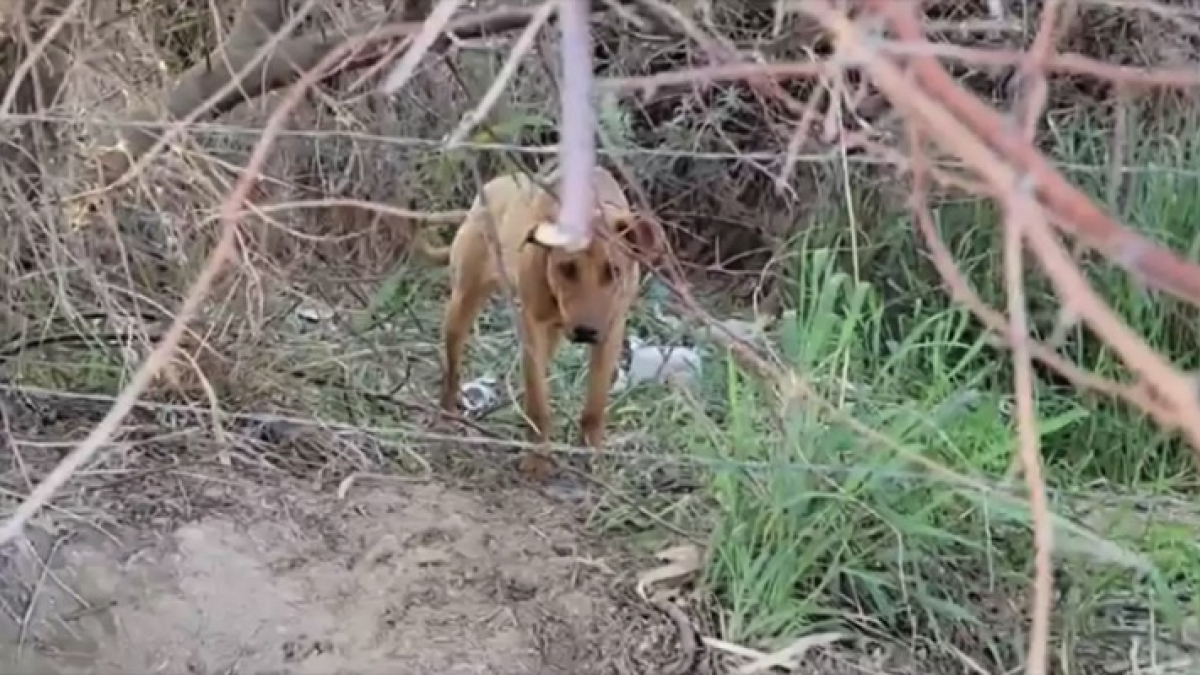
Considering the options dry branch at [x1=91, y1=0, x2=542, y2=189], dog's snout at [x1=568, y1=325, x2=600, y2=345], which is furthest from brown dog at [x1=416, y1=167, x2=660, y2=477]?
dry branch at [x1=91, y1=0, x2=542, y2=189]

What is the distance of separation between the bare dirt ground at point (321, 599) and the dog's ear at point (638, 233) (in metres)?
0.50

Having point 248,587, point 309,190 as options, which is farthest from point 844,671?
point 309,190

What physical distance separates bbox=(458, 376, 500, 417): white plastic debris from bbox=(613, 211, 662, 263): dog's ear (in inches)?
25.6

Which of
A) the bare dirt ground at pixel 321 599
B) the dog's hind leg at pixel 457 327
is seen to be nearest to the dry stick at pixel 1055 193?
the bare dirt ground at pixel 321 599

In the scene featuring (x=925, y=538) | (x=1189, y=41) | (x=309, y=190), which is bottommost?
(x=925, y=538)

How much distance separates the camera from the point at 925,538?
277cm

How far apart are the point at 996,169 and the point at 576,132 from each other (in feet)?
0.48

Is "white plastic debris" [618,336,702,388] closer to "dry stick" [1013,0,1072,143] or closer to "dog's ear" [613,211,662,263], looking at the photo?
"dog's ear" [613,211,662,263]

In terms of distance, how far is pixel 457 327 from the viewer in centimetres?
368

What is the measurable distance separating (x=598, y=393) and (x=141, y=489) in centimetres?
87

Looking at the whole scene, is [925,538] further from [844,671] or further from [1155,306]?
[1155,306]

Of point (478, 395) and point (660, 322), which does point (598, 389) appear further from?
point (660, 322)

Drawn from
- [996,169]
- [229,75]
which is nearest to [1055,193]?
[996,169]

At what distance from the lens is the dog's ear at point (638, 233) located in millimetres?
2868
